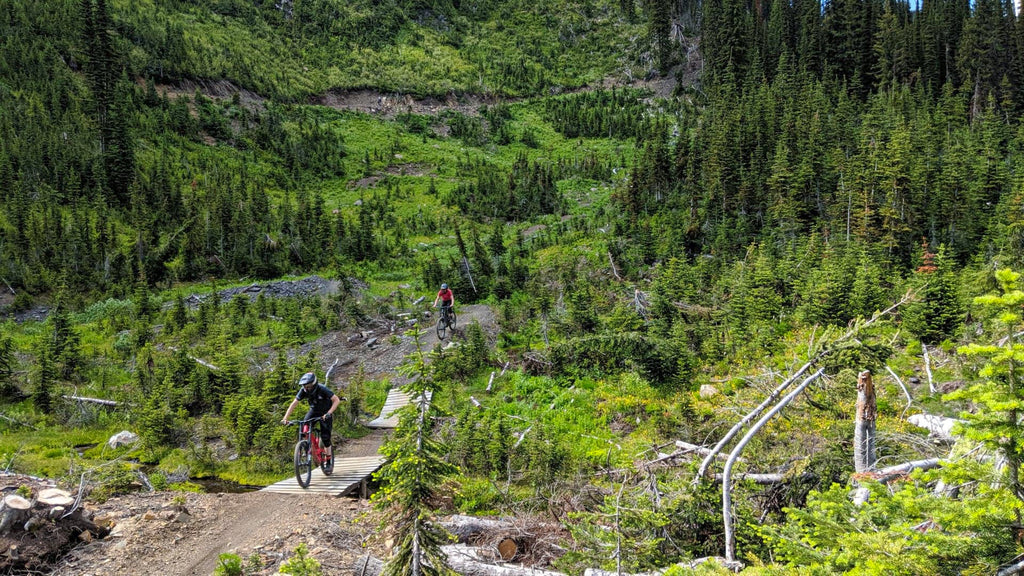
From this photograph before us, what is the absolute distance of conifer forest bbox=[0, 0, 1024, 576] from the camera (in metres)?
5.42

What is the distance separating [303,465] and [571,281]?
1536 centimetres

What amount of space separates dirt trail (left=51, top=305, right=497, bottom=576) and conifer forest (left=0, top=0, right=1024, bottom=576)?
1392 millimetres

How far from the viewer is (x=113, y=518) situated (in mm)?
7895

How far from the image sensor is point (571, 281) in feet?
75.3

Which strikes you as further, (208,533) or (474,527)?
(208,533)

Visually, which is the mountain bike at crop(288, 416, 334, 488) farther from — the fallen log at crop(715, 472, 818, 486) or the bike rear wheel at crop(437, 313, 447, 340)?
the bike rear wheel at crop(437, 313, 447, 340)

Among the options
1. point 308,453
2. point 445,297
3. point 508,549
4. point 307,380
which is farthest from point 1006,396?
point 445,297

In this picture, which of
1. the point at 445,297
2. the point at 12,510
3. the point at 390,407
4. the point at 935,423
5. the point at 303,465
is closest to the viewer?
the point at 12,510

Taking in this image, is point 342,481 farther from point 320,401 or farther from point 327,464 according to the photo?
point 320,401

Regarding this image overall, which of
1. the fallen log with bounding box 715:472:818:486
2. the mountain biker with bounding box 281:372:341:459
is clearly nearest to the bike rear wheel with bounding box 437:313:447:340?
the mountain biker with bounding box 281:372:341:459

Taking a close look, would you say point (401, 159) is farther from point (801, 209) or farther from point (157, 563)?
point (157, 563)

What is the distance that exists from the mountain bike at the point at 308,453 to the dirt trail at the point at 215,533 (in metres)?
0.44

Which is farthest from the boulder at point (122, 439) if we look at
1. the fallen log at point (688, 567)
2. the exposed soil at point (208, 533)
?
the fallen log at point (688, 567)

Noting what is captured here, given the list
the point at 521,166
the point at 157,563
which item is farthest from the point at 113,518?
the point at 521,166
